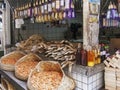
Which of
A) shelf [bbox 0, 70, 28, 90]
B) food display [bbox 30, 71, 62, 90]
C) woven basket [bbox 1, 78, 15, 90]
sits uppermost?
food display [bbox 30, 71, 62, 90]

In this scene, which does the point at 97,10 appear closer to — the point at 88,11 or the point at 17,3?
the point at 88,11

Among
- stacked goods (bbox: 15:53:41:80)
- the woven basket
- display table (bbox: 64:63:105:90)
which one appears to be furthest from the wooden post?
the woven basket

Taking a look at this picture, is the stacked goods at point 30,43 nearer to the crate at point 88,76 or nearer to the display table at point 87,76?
the display table at point 87,76

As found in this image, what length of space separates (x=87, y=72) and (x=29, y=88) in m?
0.74

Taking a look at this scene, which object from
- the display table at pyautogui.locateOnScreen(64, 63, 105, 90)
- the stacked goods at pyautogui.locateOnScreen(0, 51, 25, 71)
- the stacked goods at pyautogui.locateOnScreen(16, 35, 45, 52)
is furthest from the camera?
the stacked goods at pyautogui.locateOnScreen(16, 35, 45, 52)

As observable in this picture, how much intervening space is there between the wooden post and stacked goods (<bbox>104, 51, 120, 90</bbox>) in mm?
318

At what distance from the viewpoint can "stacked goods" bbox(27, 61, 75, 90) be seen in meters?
2.30

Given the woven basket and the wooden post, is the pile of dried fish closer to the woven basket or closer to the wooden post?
the wooden post

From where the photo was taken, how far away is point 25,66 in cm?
299

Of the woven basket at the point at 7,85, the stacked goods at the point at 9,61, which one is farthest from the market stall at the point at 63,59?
the woven basket at the point at 7,85

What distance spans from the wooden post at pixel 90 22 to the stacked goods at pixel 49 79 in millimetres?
486

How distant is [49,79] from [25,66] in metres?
0.70

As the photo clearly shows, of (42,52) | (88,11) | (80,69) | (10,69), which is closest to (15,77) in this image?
(10,69)

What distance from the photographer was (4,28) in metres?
4.81
